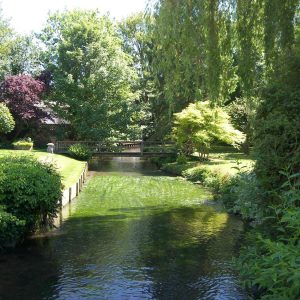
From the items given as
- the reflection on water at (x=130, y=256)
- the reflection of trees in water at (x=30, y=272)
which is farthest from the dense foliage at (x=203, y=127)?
the reflection of trees in water at (x=30, y=272)

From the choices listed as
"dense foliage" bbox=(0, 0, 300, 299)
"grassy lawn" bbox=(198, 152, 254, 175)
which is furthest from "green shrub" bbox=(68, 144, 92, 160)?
"dense foliage" bbox=(0, 0, 300, 299)

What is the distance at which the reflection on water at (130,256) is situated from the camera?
754cm

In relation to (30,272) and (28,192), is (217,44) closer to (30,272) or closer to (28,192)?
(28,192)

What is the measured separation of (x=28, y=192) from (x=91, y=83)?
25178 millimetres

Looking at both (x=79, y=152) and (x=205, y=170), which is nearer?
(x=205, y=170)

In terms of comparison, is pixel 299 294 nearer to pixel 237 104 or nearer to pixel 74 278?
pixel 74 278

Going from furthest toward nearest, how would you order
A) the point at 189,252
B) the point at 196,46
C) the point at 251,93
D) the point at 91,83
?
the point at 91,83
the point at 196,46
the point at 251,93
the point at 189,252

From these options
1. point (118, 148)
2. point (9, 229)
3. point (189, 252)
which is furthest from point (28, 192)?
point (118, 148)

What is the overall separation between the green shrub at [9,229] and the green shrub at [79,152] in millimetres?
20625

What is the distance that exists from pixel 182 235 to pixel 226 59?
16.1ft

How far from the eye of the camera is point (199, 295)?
24.1 feet

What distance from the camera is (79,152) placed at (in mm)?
30484

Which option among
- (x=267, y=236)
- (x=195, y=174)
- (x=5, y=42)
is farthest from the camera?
(x=5, y=42)

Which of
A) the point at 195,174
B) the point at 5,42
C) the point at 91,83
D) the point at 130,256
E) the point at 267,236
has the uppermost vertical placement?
the point at 5,42
